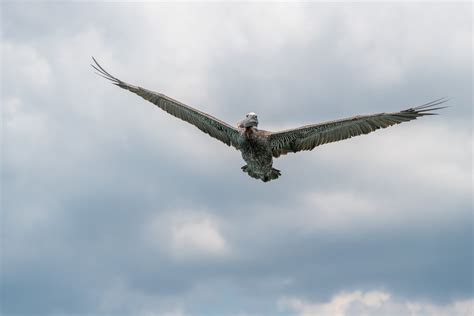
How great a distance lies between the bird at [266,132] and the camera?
3991cm

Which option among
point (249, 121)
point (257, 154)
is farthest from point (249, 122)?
point (257, 154)

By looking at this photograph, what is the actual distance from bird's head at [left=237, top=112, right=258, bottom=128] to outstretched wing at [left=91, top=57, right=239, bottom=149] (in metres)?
0.40

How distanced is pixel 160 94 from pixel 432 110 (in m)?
11.4

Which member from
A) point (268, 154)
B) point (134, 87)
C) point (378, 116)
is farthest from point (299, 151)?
point (134, 87)

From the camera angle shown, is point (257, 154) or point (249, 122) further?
point (257, 154)

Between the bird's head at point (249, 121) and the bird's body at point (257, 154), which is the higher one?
the bird's head at point (249, 121)

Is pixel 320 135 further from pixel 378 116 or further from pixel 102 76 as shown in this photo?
pixel 102 76

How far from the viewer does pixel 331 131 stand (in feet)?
133

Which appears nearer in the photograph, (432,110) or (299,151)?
(432,110)

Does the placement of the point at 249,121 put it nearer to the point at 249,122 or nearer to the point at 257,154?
the point at 249,122

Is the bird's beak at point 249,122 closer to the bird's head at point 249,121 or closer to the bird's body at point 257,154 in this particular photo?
the bird's head at point 249,121

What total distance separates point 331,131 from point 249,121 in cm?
332

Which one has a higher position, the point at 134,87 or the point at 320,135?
the point at 134,87

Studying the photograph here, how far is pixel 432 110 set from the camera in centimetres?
3891
